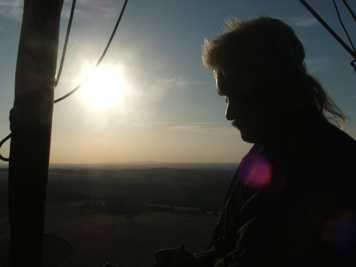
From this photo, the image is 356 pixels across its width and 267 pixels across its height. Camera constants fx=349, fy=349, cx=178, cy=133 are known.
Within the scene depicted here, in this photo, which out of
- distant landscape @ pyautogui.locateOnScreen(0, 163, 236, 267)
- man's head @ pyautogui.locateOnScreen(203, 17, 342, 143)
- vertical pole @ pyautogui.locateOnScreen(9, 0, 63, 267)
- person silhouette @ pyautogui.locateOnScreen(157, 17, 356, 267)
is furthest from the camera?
distant landscape @ pyautogui.locateOnScreen(0, 163, 236, 267)

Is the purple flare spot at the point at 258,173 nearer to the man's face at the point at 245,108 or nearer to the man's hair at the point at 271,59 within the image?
the man's face at the point at 245,108

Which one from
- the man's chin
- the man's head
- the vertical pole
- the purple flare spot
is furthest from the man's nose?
the vertical pole

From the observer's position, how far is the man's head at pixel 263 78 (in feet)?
6.61

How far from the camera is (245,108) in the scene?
82.9 inches

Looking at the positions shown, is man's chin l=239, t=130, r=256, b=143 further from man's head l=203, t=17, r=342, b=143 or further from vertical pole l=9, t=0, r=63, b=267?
vertical pole l=9, t=0, r=63, b=267

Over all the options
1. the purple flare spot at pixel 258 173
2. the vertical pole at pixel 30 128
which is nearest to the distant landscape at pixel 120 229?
the vertical pole at pixel 30 128

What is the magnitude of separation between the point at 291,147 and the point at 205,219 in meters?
23.9

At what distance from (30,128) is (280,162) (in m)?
1.62

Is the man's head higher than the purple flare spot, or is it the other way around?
the man's head

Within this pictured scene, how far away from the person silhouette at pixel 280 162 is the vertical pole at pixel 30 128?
95 centimetres

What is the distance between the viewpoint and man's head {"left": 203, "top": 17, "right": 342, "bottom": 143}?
6.61 ft

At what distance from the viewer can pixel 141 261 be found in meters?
14.6

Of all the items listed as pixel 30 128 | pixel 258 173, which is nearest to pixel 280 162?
pixel 258 173

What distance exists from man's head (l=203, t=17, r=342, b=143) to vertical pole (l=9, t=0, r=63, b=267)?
44.8 inches
